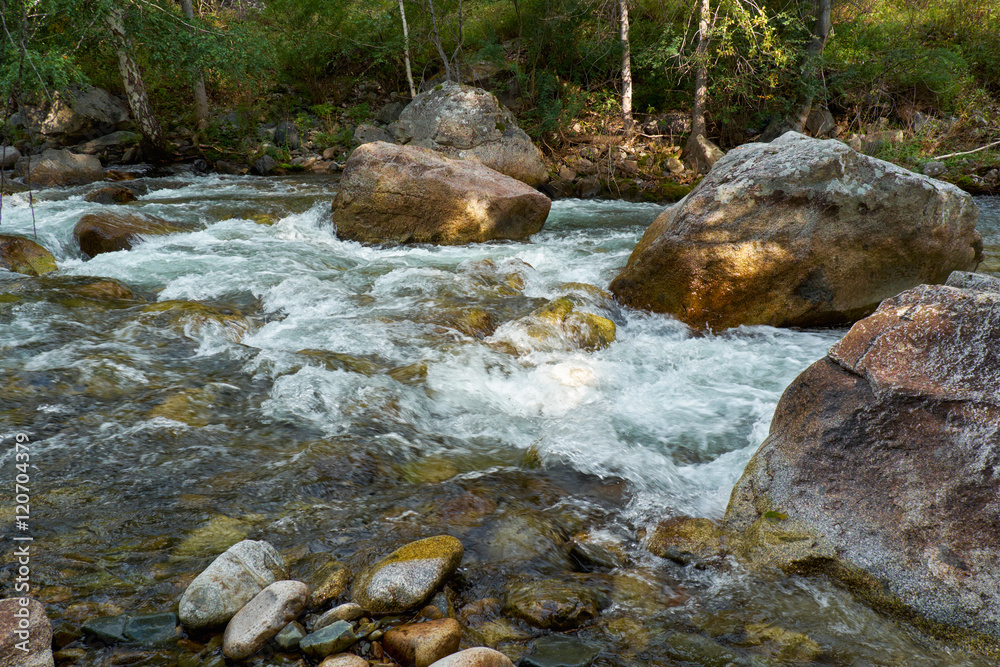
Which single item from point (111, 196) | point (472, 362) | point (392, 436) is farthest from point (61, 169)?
point (392, 436)

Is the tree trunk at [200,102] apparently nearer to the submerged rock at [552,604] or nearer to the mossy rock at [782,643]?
the submerged rock at [552,604]

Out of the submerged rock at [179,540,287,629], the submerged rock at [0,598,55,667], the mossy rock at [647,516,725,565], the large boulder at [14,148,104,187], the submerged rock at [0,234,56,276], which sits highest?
the large boulder at [14,148,104,187]

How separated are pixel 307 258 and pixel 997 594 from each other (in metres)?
Answer: 7.13

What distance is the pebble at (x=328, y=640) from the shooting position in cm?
190

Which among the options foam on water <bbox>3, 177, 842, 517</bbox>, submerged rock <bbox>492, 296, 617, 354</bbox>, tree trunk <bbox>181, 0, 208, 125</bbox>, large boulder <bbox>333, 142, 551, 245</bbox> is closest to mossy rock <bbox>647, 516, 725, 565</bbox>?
foam on water <bbox>3, 177, 842, 517</bbox>

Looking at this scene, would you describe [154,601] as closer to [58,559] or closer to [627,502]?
[58,559]

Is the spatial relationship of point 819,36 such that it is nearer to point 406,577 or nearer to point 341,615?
point 406,577

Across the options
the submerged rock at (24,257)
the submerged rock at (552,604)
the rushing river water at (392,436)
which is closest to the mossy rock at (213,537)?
the rushing river water at (392,436)

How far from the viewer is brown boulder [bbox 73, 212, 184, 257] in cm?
721

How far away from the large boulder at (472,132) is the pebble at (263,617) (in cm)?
1116

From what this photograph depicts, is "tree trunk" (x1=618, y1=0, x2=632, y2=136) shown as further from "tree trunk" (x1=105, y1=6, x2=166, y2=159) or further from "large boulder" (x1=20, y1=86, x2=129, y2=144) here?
"large boulder" (x1=20, y1=86, x2=129, y2=144)

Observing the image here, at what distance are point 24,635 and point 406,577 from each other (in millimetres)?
1159

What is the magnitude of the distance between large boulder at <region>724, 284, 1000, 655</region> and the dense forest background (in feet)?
37.4

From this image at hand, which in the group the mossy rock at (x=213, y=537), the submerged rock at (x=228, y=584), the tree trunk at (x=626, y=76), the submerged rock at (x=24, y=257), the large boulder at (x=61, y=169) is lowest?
the mossy rock at (x=213, y=537)
